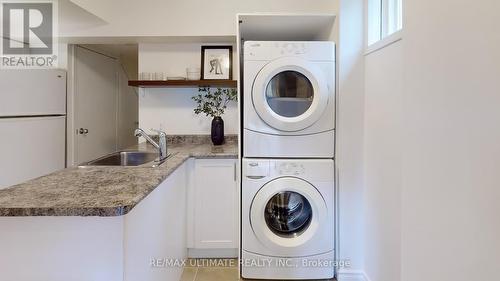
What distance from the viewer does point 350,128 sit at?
2.29 meters

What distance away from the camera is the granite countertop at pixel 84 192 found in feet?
3.66

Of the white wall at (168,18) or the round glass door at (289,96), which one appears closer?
the round glass door at (289,96)

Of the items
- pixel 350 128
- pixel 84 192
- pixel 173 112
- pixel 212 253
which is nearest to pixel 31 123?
pixel 173 112

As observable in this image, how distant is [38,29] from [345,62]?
280 cm

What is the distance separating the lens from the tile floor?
8.11 ft

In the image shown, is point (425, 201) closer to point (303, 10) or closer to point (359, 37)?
point (359, 37)

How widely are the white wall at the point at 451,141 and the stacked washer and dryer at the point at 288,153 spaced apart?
1.05m

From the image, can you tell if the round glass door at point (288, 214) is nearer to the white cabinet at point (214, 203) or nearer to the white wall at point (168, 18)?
the white cabinet at point (214, 203)

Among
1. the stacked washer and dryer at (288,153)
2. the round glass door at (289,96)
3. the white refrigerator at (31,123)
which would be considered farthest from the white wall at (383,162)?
the white refrigerator at (31,123)

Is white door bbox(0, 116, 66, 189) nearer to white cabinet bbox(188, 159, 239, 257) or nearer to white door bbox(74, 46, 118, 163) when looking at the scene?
white door bbox(74, 46, 118, 163)

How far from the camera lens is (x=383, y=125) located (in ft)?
6.41

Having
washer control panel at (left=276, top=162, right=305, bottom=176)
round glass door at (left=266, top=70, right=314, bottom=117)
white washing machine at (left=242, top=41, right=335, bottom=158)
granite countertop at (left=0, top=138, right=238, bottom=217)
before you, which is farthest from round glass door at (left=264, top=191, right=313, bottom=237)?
granite countertop at (left=0, top=138, right=238, bottom=217)

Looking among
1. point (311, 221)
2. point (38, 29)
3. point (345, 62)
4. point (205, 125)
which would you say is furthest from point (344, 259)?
point (38, 29)

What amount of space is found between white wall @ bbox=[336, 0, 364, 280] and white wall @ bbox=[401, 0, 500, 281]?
1.01m
